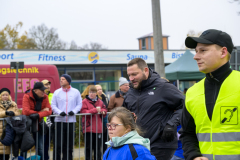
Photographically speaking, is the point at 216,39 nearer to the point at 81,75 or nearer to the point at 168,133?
the point at 168,133

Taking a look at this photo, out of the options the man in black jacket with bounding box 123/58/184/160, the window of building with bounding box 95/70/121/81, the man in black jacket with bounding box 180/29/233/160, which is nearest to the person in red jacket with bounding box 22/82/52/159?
the man in black jacket with bounding box 123/58/184/160

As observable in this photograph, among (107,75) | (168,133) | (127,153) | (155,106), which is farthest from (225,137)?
(107,75)

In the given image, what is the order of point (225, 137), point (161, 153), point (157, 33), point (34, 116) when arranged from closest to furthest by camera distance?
point (225, 137) → point (161, 153) → point (34, 116) → point (157, 33)

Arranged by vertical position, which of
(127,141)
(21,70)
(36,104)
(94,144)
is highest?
(21,70)

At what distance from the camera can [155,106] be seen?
3.89 metres

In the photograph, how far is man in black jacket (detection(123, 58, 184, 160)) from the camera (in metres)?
3.85

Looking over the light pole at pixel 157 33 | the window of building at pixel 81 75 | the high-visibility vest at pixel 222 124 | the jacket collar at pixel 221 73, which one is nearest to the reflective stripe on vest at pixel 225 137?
the high-visibility vest at pixel 222 124

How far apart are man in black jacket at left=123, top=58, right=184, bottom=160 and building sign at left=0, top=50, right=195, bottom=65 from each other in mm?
16088

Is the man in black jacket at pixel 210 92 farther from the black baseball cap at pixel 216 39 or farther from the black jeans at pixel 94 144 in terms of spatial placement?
the black jeans at pixel 94 144

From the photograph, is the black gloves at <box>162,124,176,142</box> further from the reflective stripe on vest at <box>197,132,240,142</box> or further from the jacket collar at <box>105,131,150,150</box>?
the reflective stripe on vest at <box>197,132,240,142</box>

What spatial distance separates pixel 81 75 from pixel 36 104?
586 inches

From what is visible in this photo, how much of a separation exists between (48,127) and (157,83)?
3676mm

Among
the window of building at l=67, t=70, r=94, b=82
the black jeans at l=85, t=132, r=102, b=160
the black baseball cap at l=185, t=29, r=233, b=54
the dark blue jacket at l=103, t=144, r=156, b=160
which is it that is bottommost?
the black jeans at l=85, t=132, r=102, b=160

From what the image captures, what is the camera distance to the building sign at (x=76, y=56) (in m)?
18.7
